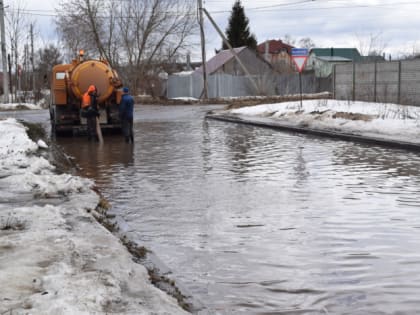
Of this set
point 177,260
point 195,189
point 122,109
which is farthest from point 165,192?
point 122,109

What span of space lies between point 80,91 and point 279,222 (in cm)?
1312

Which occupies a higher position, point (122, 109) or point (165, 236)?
point (122, 109)

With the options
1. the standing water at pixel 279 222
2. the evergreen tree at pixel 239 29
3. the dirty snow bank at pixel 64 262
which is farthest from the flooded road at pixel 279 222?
the evergreen tree at pixel 239 29

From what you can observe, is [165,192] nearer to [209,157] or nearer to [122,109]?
[209,157]

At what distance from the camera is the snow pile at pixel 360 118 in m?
17.8

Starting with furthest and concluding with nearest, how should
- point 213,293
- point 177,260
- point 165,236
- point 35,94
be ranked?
1. point 35,94
2. point 165,236
3. point 177,260
4. point 213,293

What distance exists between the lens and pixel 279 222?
755cm

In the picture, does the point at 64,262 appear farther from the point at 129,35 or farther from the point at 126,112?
the point at 129,35

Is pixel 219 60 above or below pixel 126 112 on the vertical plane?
above

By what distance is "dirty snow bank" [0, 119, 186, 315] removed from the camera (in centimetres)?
429

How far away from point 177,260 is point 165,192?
3749mm

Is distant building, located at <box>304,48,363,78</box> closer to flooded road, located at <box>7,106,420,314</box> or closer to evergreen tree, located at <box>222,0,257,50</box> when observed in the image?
evergreen tree, located at <box>222,0,257,50</box>

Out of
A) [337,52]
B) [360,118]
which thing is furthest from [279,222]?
[337,52]

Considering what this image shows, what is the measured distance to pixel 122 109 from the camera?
1759 centimetres
